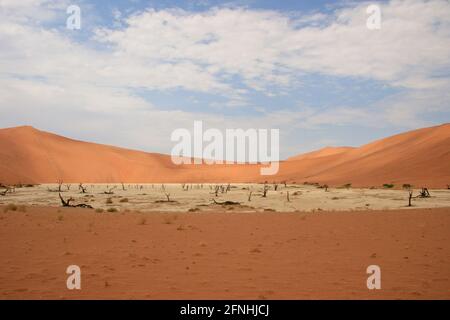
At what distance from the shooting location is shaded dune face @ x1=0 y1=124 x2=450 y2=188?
175ft

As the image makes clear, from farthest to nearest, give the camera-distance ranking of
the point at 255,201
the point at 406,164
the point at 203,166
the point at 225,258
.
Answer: the point at 203,166 < the point at 406,164 < the point at 255,201 < the point at 225,258

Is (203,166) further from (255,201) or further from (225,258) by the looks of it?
(225,258)

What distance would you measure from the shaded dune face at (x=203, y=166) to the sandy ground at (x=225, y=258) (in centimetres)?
3268

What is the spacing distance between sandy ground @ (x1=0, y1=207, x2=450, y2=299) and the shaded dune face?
3268 centimetres

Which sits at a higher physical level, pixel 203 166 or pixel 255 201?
pixel 203 166

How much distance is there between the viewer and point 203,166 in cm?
11906

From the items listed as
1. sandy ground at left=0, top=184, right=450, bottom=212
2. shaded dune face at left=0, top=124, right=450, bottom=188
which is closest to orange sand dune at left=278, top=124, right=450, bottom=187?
shaded dune face at left=0, top=124, right=450, bottom=188

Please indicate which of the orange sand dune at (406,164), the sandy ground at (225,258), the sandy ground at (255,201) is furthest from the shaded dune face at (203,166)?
the sandy ground at (225,258)

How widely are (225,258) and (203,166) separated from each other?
110 metres

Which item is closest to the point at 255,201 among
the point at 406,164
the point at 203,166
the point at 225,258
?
the point at 225,258

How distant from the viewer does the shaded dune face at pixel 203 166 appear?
53312mm

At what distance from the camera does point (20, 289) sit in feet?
21.7

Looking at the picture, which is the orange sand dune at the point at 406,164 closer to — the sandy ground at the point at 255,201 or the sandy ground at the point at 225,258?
the sandy ground at the point at 255,201

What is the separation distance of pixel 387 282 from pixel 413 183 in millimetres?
40451
